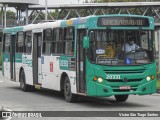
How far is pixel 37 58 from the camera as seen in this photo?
68.9 feet

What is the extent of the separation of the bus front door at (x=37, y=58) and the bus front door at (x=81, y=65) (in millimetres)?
4332

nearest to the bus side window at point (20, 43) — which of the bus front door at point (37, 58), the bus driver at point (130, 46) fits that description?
the bus front door at point (37, 58)

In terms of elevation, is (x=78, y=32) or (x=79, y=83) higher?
(x=78, y=32)

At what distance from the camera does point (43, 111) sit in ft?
48.4

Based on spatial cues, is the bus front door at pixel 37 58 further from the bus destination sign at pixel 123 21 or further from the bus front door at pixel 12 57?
the bus destination sign at pixel 123 21

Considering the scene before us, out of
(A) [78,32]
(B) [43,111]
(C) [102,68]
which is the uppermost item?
(A) [78,32]

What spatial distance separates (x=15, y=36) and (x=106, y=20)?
9.02 metres

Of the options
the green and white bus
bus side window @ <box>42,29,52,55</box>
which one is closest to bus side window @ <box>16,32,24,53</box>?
bus side window @ <box>42,29,52,55</box>

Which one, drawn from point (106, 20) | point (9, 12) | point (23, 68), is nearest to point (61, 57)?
point (106, 20)

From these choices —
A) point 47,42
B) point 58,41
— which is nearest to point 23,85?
point 47,42

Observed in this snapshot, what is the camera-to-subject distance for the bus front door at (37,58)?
20672 mm

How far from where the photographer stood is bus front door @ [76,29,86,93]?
1611cm

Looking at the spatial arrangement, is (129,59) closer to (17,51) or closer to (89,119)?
(89,119)

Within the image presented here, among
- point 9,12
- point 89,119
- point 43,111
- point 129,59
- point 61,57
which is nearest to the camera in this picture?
point 89,119
